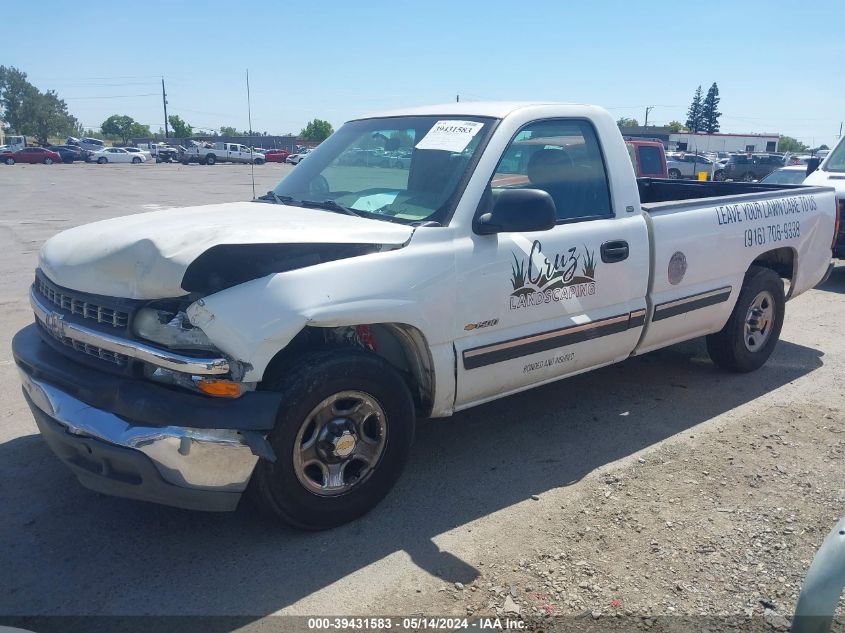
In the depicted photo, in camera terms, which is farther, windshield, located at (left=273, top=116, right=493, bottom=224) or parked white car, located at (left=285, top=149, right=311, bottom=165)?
parked white car, located at (left=285, top=149, right=311, bottom=165)

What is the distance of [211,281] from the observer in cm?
308

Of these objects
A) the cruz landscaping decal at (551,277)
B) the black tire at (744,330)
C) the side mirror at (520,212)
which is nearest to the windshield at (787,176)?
the black tire at (744,330)

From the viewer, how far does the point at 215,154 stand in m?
58.2

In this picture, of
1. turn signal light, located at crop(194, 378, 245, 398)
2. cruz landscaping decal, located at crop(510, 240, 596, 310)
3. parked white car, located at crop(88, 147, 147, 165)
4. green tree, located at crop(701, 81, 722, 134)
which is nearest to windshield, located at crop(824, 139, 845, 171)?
cruz landscaping decal, located at crop(510, 240, 596, 310)

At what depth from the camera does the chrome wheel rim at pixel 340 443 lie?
129 inches

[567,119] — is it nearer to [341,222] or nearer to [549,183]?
[549,183]

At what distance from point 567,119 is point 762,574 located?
8.73ft

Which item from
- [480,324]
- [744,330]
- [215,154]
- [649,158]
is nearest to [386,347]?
[480,324]

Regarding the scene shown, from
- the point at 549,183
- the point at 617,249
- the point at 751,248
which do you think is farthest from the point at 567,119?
the point at 751,248

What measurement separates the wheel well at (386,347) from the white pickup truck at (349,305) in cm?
1

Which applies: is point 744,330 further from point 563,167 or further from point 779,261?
point 563,167

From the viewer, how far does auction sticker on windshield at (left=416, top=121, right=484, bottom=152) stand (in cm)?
396

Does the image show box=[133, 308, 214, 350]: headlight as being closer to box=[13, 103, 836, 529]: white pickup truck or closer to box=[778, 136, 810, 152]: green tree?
box=[13, 103, 836, 529]: white pickup truck

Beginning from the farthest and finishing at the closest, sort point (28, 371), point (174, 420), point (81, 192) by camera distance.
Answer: point (81, 192) → point (28, 371) → point (174, 420)
